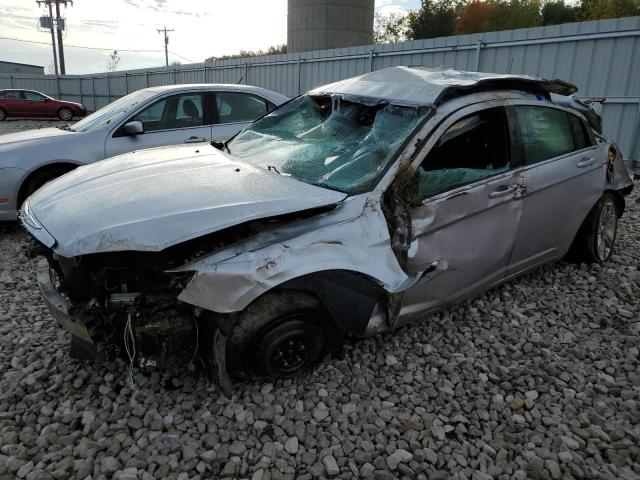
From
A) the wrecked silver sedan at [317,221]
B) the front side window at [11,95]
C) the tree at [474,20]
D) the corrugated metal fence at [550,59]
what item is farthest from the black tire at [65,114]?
the tree at [474,20]

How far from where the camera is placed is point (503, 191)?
3.12 m

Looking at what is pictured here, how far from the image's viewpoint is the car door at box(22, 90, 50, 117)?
67.7ft

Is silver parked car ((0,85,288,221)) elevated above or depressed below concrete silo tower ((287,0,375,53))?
below

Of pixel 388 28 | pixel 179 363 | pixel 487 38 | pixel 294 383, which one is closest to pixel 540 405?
pixel 294 383

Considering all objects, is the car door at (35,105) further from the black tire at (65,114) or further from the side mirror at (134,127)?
the side mirror at (134,127)

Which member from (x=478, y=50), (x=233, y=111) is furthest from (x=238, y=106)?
(x=478, y=50)

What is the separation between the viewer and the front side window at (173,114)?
5539 mm

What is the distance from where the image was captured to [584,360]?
303 centimetres

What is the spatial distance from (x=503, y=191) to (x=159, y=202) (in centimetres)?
211

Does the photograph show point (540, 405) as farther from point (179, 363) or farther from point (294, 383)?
point (179, 363)

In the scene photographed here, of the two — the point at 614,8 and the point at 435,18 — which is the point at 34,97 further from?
the point at 614,8

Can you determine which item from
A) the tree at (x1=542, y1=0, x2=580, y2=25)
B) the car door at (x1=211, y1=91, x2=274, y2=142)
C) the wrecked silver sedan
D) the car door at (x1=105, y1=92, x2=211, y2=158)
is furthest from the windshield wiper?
the tree at (x1=542, y1=0, x2=580, y2=25)

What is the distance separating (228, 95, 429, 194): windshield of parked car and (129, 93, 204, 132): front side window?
2.05 m

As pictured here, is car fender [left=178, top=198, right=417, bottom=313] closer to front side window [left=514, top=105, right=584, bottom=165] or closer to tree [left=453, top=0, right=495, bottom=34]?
front side window [left=514, top=105, right=584, bottom=165]
